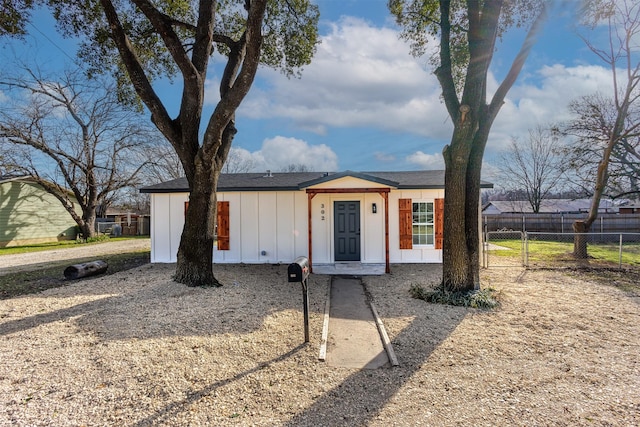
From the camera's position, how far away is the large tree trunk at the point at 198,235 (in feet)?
21.1

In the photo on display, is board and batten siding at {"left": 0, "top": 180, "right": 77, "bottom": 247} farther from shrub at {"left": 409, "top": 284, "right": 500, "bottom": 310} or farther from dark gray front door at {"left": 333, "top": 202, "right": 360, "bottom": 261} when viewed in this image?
shrub at {"left": 409, "top": 284, "right": 500, "bottom": 310}

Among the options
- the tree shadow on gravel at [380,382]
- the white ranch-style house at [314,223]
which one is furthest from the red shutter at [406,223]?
the tree shadow on gravel at [380,382]

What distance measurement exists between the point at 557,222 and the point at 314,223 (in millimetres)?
16932

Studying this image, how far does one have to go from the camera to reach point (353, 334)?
4418mm

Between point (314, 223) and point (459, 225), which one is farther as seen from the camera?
point (314, 223)

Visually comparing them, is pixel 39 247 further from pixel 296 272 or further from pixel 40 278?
pixel 296 272

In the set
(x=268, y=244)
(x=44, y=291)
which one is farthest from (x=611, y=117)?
(x=44, y=291)

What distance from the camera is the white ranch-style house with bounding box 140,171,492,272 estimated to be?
9.62 metres

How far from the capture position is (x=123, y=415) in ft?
8.44

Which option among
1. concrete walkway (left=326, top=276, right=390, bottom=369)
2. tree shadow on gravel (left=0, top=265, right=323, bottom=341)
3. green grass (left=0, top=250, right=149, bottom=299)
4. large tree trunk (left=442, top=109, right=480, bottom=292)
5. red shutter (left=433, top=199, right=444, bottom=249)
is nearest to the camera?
concrete walkway (left=326, top=276, right=390, bottom=369)

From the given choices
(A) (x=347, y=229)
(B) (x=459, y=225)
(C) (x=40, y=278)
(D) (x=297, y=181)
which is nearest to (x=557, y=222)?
(A) (x=347, y=229)

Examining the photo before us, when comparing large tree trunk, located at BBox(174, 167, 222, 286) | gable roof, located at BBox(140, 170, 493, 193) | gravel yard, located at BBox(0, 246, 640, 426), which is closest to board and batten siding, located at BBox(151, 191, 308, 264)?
gable roof, located at BBox(140, 170, 493, 193)

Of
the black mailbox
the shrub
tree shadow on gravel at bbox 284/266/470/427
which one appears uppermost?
the black mailbox

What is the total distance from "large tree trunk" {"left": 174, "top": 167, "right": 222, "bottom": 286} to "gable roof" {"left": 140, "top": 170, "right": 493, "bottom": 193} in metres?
2.82
